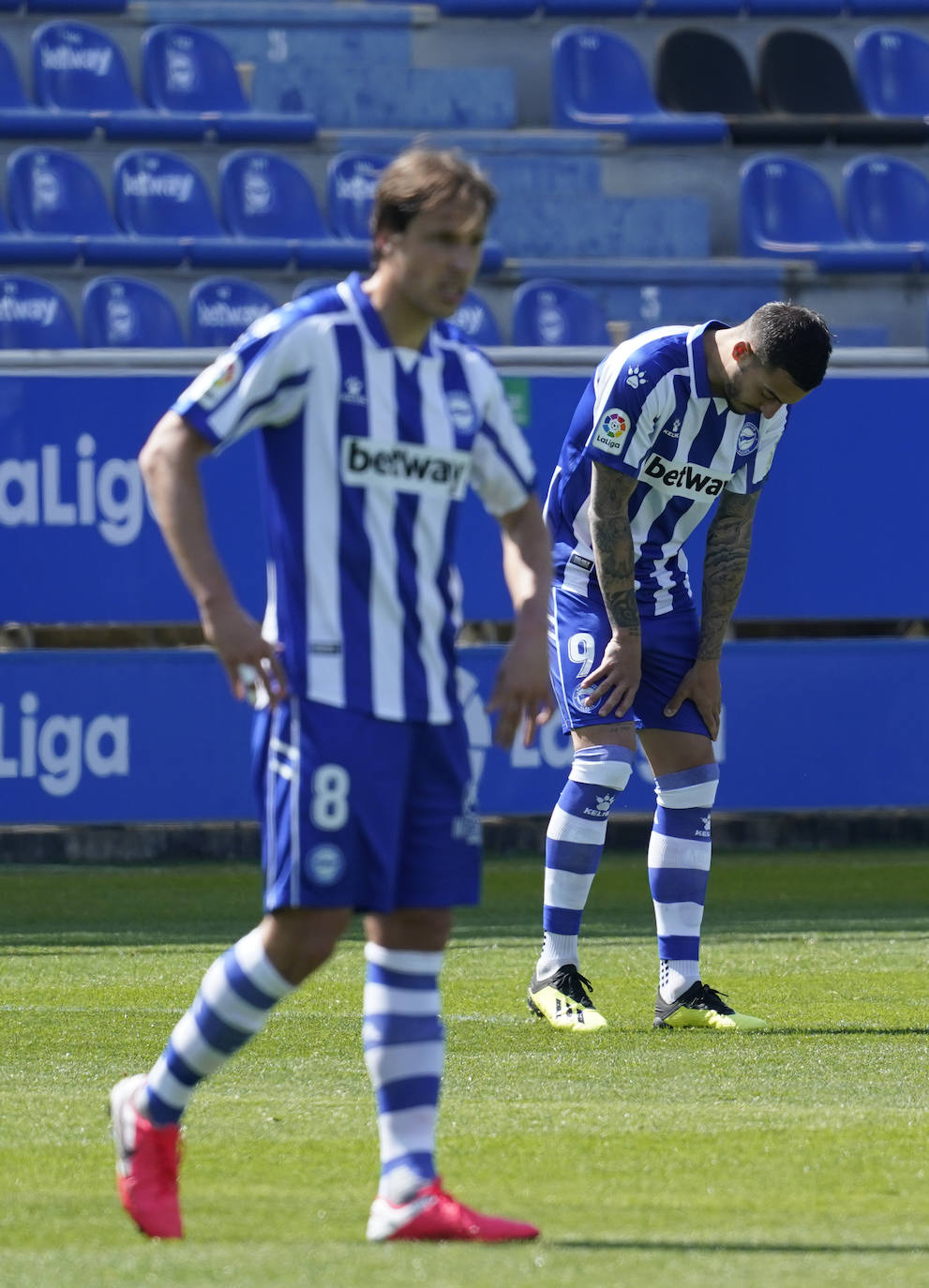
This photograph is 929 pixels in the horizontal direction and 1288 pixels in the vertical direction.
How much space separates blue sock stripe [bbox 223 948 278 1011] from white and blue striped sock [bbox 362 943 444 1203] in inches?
7.2

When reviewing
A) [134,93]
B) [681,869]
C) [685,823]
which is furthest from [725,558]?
[134,93]

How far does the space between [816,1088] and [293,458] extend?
7.65 ft

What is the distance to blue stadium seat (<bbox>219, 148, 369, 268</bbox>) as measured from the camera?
14.7 metres

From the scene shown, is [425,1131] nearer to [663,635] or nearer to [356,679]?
[356,679]

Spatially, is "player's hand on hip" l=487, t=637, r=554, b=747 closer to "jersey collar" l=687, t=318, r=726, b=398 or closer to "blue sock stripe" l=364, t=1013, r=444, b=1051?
"blue sock stripe" l=364, t=1013, r=444, b=1051

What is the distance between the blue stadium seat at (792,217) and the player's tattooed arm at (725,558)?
9290 mm

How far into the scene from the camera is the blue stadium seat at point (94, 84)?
14.9 m

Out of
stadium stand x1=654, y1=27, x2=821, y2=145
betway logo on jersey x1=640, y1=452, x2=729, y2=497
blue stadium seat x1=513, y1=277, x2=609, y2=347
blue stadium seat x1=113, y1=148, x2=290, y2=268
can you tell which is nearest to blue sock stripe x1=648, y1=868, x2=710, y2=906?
betway logo on jersey x1=640, y1=452, x2=729, y2=497

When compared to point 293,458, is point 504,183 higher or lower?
lower

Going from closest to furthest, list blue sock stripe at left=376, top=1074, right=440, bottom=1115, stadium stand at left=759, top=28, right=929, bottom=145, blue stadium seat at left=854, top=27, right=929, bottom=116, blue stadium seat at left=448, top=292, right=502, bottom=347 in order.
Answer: blue sock stripe at left=376, top=1074, right=440, bottom=1115
blue stadium seat at left=448, top=292, right=502, bottom=347
stadium stand at left=759, top=28, right=929, bottom=145
blue stadium seat at left=854, top=27, right=929, bottom=116

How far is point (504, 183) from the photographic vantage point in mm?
15312

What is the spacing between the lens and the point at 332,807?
350 cm

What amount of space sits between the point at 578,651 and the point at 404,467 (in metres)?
2.61

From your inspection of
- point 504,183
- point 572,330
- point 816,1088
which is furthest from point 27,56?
point 816,1088
